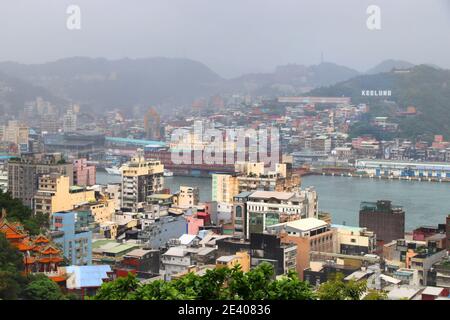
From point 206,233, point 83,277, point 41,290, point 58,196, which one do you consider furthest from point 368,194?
point 41,290

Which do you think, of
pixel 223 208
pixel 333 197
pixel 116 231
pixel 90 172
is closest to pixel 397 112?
pixel 333 197

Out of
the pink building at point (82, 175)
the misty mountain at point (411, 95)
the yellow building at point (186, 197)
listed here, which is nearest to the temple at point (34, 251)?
the yellow building at point (186, 197)

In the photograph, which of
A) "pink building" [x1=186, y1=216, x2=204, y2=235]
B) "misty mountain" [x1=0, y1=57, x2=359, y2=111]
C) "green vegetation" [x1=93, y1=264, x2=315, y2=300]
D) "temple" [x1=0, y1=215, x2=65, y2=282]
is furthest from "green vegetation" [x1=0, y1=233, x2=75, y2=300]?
"misty mountain" [x1=0, y1=57, x2=359, y2=111]

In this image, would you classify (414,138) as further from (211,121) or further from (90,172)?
(90,172)

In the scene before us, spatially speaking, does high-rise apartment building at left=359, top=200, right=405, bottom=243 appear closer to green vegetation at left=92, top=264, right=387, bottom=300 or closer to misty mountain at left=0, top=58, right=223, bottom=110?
green vegetation at left=92, top=264, right=387, bottom=300

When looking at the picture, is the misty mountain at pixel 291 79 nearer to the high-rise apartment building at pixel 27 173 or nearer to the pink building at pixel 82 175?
the pink building at pixel 82 175
